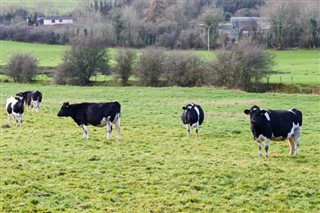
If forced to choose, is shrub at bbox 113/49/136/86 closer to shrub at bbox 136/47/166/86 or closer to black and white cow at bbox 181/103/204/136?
shrub at bbox 136/47/166/86

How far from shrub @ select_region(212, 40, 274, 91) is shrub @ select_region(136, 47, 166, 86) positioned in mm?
8705

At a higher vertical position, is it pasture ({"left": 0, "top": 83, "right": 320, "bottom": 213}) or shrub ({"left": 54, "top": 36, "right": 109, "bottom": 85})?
shrub ({"left": 54, "top": 36, "right": 109, "bottom": 85})

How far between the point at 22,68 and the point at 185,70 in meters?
22.5

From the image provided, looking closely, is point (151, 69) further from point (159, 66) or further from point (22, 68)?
point (22, 68)

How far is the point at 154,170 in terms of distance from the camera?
16531 millimetres

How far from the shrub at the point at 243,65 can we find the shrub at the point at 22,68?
26.8 meters

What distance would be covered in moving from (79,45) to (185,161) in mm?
50579

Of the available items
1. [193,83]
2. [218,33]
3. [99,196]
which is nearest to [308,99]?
[193,83]

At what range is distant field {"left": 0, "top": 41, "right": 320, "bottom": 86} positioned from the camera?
60850 millimetres

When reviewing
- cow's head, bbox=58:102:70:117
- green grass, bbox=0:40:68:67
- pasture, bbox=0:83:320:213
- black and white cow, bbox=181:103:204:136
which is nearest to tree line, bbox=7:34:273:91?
green grass, bbox=0:40:68:67

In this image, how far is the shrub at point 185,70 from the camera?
59625 millimetres

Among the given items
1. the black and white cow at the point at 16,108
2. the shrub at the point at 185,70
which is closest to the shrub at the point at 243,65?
the shrub at the point at 185,70

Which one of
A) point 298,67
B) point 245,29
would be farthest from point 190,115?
point 245,29

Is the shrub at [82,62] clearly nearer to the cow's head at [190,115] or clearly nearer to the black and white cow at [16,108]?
the black and white cow at [16,108]
